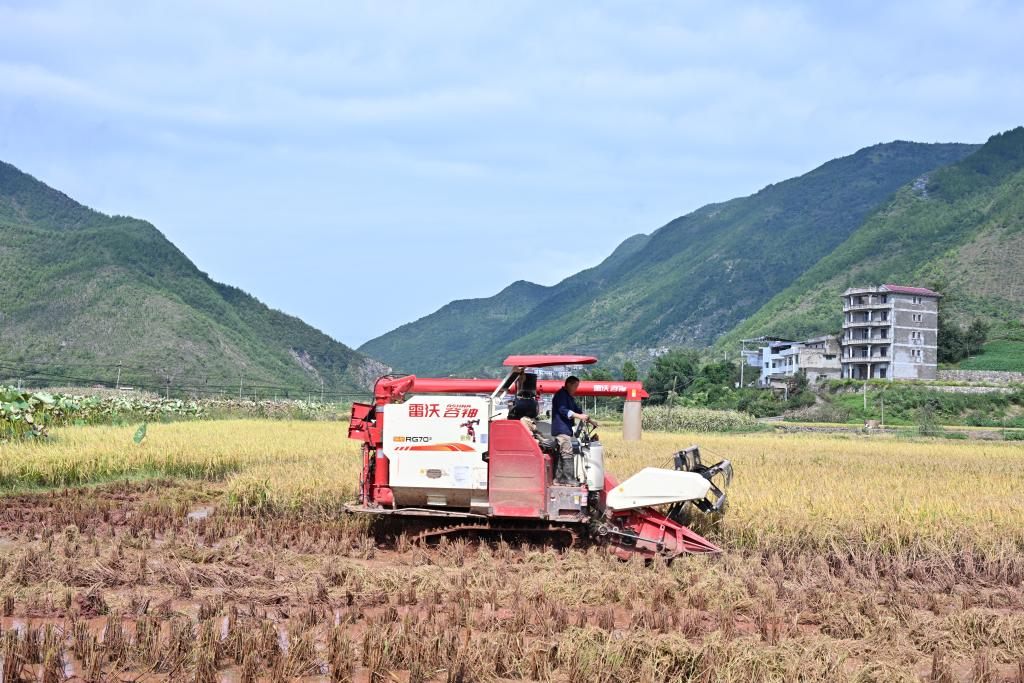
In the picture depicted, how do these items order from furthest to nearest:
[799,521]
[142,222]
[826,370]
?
[142,222] → [826,370] → [799,521]

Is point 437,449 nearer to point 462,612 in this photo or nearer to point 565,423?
point 565,423

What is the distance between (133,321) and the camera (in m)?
90.8

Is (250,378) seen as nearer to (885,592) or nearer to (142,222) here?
(142,222)

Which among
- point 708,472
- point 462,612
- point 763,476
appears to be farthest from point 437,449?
point 763,476

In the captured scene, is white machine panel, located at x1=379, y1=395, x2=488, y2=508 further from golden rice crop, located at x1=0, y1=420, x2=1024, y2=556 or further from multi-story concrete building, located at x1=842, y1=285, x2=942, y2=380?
multi-story concrete building, located at x1=842, y1=285, x2=942, y2=380

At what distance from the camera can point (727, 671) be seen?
25.8 ft

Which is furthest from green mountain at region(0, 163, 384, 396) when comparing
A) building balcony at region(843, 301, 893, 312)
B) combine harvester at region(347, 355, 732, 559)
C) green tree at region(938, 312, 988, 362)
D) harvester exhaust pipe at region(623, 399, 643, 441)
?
green tree at region(938, 312, 988, 362)

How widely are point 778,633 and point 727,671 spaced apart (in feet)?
4.78

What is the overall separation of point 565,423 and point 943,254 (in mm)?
130913

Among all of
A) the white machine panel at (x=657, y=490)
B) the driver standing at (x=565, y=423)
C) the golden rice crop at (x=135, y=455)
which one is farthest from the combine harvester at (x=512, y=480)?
the golden rice crop at (x=135, y=455)

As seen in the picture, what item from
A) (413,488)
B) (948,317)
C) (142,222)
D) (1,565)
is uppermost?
(142,222)

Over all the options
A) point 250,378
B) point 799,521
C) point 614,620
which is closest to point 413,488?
point 614,620

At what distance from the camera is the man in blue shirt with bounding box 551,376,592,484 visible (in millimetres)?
13031

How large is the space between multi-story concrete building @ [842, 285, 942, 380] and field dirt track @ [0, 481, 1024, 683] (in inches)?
3385
